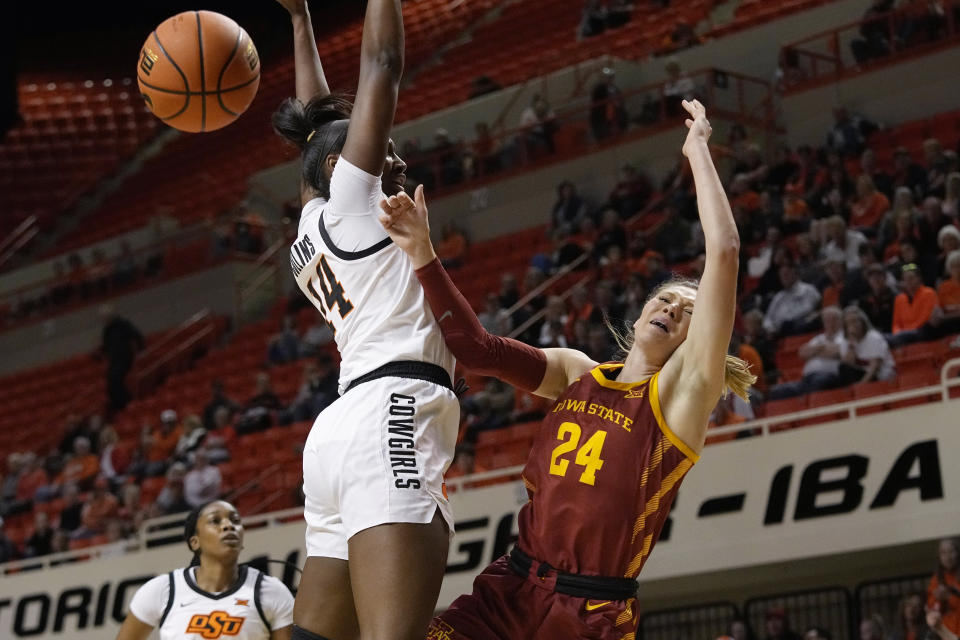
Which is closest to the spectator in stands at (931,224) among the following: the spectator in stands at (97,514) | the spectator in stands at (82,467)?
the spectator in stands at (97,514)

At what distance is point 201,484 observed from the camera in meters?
11.8

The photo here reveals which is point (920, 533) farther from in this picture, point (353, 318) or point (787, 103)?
point (787, 103)

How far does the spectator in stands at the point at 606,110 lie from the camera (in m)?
14.3

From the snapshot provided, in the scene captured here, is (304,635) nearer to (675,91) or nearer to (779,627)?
(779,627)

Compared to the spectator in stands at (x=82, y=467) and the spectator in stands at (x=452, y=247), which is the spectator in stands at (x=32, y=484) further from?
the spectator in stands at (x=452, y=247)

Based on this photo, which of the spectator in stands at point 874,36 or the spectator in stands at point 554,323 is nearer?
the spectator in stands at point 554,323

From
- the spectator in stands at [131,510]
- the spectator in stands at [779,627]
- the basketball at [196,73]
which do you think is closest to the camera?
the basketball at [196,73]

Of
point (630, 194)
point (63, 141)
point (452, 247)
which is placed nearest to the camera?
point (630, 194)

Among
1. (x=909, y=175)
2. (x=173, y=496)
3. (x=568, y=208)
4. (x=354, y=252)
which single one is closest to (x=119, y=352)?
(x=173, y=496)

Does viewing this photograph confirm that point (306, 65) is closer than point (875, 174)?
Yes

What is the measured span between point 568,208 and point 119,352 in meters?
6.12

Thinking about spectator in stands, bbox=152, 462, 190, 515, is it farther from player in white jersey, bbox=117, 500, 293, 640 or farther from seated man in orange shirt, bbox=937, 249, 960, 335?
seated man in orange shirt, bbox=937, 249, 960, 335

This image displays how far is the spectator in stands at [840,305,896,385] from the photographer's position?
886 centimetres

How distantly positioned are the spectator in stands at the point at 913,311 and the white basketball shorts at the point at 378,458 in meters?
6.40
